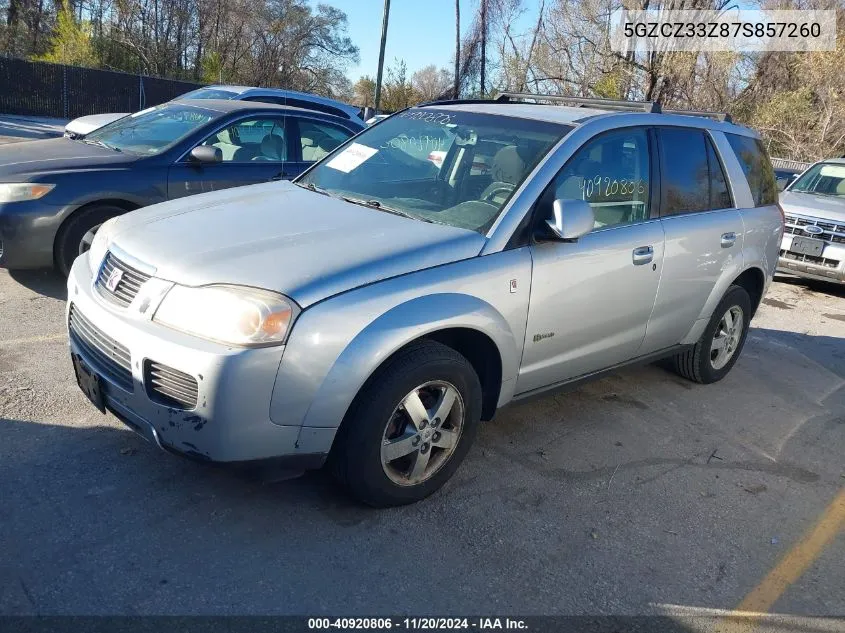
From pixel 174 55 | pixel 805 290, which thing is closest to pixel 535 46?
pixel 174 55

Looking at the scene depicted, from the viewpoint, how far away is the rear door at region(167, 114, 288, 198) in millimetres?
6383

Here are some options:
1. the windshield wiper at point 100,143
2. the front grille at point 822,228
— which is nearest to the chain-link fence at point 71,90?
the windshield wiper at point 100,143

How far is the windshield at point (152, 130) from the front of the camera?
6.54 meters

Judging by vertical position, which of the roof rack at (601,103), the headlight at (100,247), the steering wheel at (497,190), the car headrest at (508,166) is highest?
the roof rack at (601,103)

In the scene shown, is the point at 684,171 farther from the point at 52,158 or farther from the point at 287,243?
the point at 52,158

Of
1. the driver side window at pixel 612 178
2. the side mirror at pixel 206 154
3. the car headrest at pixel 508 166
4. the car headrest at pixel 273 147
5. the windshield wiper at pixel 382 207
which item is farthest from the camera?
the car headrest at pixel 273 147

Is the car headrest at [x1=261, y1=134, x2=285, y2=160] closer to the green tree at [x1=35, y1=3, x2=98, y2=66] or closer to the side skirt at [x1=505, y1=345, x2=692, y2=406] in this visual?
the side skirt at [x1=505, y1=345, x2=692, y2=406]

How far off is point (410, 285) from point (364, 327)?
311 millimetres

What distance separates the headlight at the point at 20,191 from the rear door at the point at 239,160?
0.99m

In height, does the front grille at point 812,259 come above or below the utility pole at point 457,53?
below

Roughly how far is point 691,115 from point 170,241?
363cm

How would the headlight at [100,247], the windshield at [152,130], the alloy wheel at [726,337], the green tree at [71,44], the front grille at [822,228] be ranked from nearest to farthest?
the headlight at [100,247]
the alloy wheel at [726,337]
the windshield at [152,130]
the front grille at [822,228]
the green tree at [71,44]

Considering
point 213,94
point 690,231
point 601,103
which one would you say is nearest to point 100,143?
point 601,103

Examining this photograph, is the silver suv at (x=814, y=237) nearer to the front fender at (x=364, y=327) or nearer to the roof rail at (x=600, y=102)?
the roof rail at (x=600, y=102)
